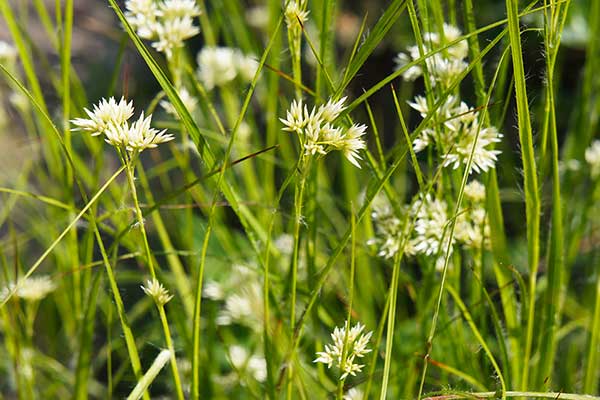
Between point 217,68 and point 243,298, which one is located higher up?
point 217,68

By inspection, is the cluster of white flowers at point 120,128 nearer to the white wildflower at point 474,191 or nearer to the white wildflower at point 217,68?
A: the white wildflower at point 474,191

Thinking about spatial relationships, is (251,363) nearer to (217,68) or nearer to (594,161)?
(217,68)

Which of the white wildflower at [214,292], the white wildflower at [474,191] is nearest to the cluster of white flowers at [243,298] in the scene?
the white wildflower at [214,292]

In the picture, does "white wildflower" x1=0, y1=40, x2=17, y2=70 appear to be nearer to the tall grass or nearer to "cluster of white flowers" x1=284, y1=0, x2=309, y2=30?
the tall grass

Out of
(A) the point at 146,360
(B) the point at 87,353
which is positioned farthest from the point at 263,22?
(B) the point at 87,353

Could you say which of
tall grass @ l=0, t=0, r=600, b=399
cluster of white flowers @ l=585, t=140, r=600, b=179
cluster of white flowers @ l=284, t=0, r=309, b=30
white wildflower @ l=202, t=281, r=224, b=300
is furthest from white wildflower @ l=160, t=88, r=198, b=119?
cluster of white flowers @ l=585, t=140, r=600, b=179

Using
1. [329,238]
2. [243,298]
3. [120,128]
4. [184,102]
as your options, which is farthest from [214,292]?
[120,128]

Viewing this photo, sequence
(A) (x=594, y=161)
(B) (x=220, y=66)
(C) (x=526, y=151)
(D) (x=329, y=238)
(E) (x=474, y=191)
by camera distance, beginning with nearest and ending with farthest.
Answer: (C) (x=526, y=151)
(E) (x=474, y=191)
(D) (x=329, y=238)
(A) (x=594, y=161)
(B) (x=220, y=66)
